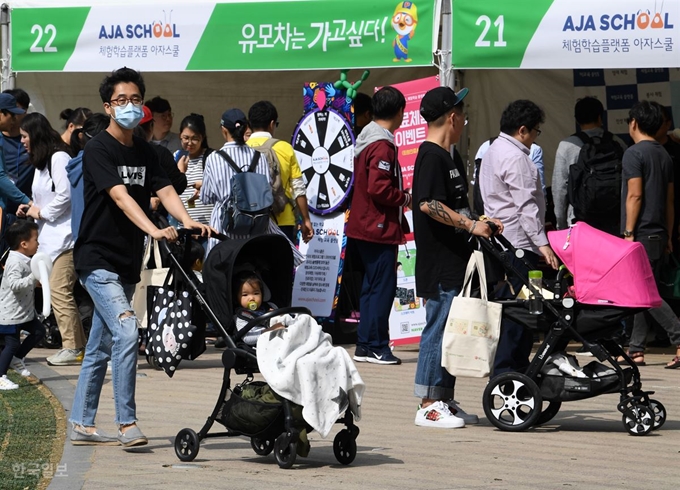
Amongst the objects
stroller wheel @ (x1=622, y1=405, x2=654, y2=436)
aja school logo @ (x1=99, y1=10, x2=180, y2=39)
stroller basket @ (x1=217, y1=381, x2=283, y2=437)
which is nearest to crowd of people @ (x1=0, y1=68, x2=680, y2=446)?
stroller basket @ (x1=217, y1=381, x2=283, y2=437)

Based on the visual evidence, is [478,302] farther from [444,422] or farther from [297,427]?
[297,427]

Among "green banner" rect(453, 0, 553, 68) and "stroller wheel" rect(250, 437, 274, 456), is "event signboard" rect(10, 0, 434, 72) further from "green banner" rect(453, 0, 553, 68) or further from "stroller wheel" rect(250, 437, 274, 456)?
"stroller wheel" rect(250, 437, 274, 456)

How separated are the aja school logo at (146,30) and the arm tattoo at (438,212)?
4754mm

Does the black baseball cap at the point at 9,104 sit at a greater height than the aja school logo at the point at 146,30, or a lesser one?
lesser

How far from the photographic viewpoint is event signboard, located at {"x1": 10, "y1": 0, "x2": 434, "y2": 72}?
10758 mm

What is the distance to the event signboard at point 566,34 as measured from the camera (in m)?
9.98

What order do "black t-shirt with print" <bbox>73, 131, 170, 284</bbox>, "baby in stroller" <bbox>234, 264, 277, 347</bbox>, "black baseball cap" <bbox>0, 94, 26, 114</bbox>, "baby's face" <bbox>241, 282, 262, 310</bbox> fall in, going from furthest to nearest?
1. "black baseball cap" <bbox>0, 94, 26, 114</bbox>
2. "black t-shirt with print" <bbox>73, 131, 170, 284</bbox>
3. "baby's face" <bbox>241, 282, 262, 310</bbox>
4. "baby in stroller" <bbox>234, 264, 277, 347</bbox>

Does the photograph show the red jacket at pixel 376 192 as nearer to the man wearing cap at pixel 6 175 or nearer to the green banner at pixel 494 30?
the green banner at pixel 494 30

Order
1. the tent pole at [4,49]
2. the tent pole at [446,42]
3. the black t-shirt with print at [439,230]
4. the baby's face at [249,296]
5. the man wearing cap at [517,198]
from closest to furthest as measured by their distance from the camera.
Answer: the baby's face at [249,296] → the black t-shirt with print at [439,230] → the man wearing cap at [517,198] → the tent pole at [446,42] → the tent pole at [4,49]

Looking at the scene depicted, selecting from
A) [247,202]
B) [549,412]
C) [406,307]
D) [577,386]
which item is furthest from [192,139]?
[577,386]

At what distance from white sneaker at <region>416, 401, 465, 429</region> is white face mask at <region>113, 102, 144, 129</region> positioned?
95.9 inches

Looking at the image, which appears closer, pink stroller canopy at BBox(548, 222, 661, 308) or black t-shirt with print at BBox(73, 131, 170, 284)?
black t-shirt with print at BBox(73, 131, 170, 284)

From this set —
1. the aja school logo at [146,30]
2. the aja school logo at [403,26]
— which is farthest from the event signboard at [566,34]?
the aja school logo at [146,30]

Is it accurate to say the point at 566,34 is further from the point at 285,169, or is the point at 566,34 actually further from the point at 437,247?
the point at 437,247
